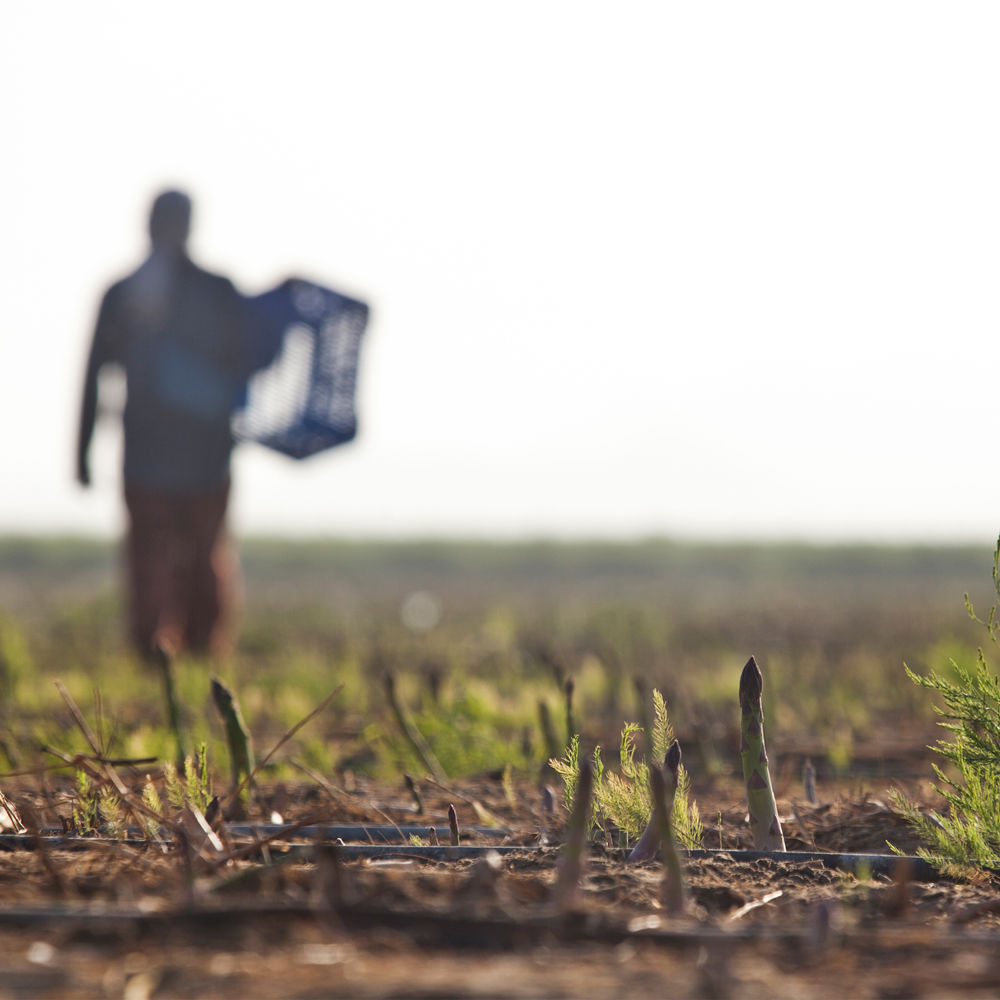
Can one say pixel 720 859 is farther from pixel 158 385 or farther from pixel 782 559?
pixel 782 559

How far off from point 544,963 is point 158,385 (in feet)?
20.2

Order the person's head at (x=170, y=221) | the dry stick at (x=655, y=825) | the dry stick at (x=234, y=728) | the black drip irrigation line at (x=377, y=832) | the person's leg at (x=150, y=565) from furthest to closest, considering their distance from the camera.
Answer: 1. the person's leg at (x=150, y=565)
2. the person's head at (x=170, y=221)
3. the dry stick at (x=234, y=728)
4. the black drip irrigation line at (x=377, y=832)
5. the dry stick at (x=655, y=825)

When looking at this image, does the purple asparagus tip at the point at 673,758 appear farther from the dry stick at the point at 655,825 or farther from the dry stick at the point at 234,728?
the dry stick at the point at 234,728

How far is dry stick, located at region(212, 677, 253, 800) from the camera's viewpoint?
3033 millimetres

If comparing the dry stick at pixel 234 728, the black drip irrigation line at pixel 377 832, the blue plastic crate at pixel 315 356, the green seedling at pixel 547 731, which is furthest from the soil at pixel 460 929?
the blue plastic crate at pixel 315 356

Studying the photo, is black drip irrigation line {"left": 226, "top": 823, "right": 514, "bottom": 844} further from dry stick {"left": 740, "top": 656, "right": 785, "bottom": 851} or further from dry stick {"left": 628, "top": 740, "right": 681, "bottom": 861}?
dry stick {"left": 740, "top": 656, "right": 785, "bottom": 851}

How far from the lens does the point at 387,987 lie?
5.24 feet

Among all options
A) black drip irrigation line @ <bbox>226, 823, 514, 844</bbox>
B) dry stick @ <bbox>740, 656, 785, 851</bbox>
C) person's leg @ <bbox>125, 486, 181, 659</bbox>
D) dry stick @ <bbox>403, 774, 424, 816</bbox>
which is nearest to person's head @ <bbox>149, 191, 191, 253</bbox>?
person's leg @ <bbox>125, 486, 181, 659</bbox>

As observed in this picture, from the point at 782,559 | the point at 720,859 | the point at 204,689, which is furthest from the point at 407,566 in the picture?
the point at 720,859

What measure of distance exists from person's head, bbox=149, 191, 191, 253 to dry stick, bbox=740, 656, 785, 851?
5.56m

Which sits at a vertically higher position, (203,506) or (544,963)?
(203,506)

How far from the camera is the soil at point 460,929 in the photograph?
164 centimetres

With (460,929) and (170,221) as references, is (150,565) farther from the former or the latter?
(460,929)

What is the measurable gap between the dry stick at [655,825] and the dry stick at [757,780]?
0.17 m
